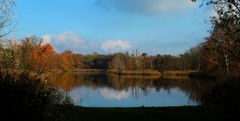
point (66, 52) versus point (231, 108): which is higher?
point (66, 52)

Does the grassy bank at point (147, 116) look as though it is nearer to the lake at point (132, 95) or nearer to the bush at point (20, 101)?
the lake at point (132, 95)

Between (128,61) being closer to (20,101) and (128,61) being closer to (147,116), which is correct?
(147,116)

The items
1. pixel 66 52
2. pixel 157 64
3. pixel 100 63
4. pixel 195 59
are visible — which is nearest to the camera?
pixel 195 59

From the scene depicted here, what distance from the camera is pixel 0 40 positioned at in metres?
13.9

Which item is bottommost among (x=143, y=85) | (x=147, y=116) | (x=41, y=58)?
(x=147, y=116)

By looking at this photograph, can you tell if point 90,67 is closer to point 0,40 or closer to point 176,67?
point 176,67

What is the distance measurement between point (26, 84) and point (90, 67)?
15253 centimetres

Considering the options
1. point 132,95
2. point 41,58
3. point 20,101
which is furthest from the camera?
point 41,58

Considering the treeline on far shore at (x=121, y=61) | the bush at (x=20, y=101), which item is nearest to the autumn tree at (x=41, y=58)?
the treeline on far shore at (x=121, y=61)

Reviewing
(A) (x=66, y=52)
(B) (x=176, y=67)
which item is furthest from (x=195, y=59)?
(A) (x=66, y=52)

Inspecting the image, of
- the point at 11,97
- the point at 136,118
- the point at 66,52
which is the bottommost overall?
the point at 136,118

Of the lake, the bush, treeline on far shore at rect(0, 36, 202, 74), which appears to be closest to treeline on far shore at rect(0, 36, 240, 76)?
treeline on far shore at rect(0, 36, 202, 74)

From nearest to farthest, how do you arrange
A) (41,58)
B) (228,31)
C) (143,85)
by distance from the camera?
(228,31)
(143,85)
(41,58)

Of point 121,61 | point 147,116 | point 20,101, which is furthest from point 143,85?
point 121,61
